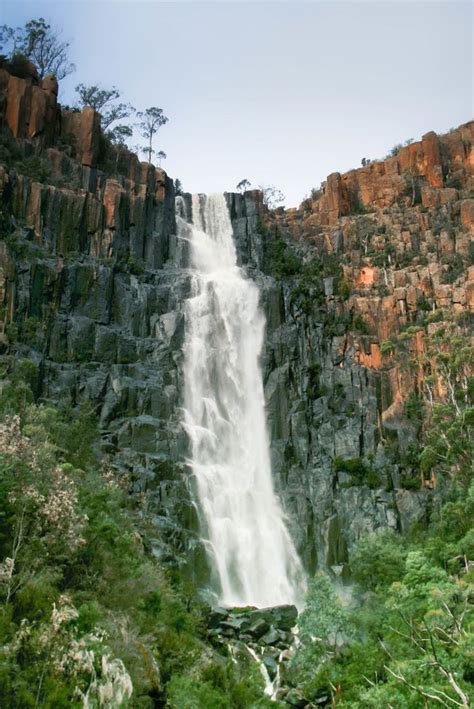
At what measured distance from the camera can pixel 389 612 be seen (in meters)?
26.8

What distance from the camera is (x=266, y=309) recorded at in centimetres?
4953

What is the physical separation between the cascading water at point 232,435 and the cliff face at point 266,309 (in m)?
0.94

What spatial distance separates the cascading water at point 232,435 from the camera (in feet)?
119

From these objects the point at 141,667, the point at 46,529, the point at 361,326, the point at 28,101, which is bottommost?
the point at 141,667

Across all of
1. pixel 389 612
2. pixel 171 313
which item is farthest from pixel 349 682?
pixel 171 313

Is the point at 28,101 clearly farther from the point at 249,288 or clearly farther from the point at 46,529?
the point at 46,529

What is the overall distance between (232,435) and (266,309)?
10.7 metres

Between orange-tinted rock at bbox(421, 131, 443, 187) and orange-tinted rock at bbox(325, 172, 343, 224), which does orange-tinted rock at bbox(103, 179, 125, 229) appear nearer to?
orange-tinted rock at bbox(325, 172, 343, 224)

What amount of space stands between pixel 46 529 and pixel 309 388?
2793 cm

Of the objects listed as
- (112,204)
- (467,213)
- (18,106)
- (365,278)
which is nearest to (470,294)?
(365,278)

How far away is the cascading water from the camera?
36156mm

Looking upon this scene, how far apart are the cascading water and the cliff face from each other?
940 mm

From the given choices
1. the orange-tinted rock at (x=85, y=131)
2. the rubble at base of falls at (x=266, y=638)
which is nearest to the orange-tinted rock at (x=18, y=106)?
the orange-tinted rock at (x=85, y=131)

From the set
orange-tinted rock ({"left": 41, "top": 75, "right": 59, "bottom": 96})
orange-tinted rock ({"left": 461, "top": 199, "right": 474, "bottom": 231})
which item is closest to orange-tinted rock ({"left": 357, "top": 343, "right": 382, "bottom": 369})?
orange-tinted rock ({"left": 461, "top": 199, "right": 474, "bottom": 231})
